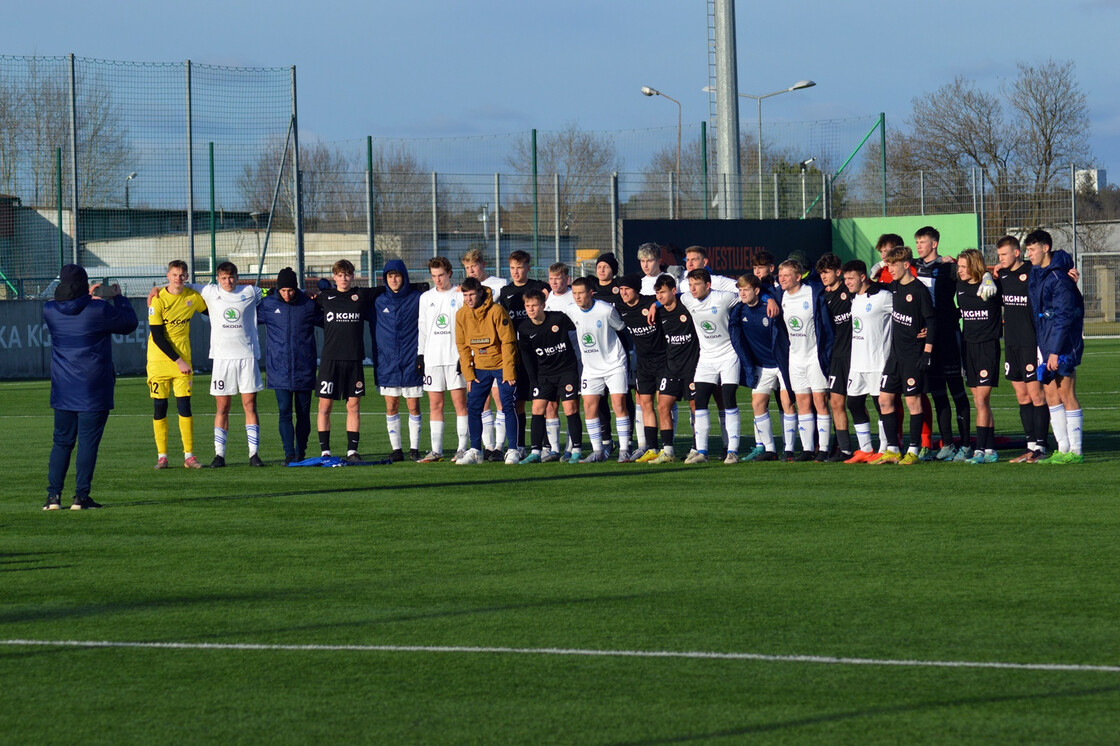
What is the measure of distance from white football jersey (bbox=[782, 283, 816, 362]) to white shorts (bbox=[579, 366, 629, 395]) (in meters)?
1.76

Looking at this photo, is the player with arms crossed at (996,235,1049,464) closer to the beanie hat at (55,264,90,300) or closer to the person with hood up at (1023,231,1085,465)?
the person with hood up at (1023,231,1085,465)

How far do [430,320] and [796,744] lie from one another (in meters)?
9.33

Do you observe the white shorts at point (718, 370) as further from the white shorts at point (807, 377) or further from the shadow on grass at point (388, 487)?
the shadow on grass at point (388, 487)

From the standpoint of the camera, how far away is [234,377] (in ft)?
44.1

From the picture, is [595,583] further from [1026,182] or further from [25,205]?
[1026,182]

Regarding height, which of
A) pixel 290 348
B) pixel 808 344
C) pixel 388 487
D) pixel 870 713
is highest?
pixel 290 348

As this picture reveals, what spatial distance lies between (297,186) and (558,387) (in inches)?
620

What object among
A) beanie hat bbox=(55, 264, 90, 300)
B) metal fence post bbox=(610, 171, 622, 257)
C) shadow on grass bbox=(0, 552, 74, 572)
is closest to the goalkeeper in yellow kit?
beanie hat bbox=(55, 264, 90, 300)

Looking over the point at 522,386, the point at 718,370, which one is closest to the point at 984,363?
the point at 718,370

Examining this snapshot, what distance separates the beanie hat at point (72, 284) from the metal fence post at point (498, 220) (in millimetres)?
17646

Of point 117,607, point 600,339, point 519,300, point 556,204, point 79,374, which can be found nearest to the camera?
point 117,607

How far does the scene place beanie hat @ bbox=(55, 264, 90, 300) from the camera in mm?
10383

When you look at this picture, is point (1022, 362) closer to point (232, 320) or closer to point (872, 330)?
point (872, 330)

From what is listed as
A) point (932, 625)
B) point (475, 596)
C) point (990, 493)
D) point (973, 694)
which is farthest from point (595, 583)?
point (990, 493)
